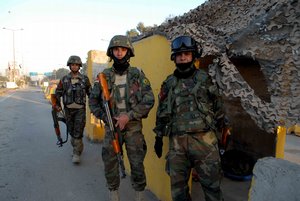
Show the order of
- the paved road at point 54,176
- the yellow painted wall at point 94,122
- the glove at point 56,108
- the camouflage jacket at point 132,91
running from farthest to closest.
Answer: the yellow painted wall at point 94,122, the glove at point 56,108, the paved road at point 54,176, the camouflage jacket at point 132,91

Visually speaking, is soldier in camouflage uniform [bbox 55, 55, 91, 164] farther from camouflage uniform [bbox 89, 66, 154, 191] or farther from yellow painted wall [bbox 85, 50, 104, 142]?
camouflage uniform [bbox 89, 66, 154, 191]

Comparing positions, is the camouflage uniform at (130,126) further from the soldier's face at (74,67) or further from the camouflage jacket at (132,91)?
the soldier's face at (74,67)

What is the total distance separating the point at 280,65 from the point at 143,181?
194 centimetres

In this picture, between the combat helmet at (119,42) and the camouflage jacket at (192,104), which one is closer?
the camouflage jacket at (192,104)

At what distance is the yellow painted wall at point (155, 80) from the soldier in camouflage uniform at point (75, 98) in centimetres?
142

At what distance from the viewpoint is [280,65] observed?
7.25ft

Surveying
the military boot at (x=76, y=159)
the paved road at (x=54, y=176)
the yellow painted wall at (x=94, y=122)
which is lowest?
the paved road at (x=54, y=176)

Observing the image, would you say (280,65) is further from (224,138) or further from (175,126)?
(175,126)

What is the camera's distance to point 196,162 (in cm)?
267

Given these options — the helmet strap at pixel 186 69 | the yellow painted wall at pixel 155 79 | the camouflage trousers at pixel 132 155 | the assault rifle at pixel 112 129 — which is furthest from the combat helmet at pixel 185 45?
the camouflage trousers at pixel 132 155

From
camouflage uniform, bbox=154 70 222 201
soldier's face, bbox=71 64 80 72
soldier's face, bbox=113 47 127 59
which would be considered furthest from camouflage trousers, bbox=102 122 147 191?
soldier's face, bbox=71 64 80 72

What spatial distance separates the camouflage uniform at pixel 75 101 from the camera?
513 cm

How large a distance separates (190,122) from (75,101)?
302 cm

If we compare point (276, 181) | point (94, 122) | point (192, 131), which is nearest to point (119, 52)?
point (192, 131)
